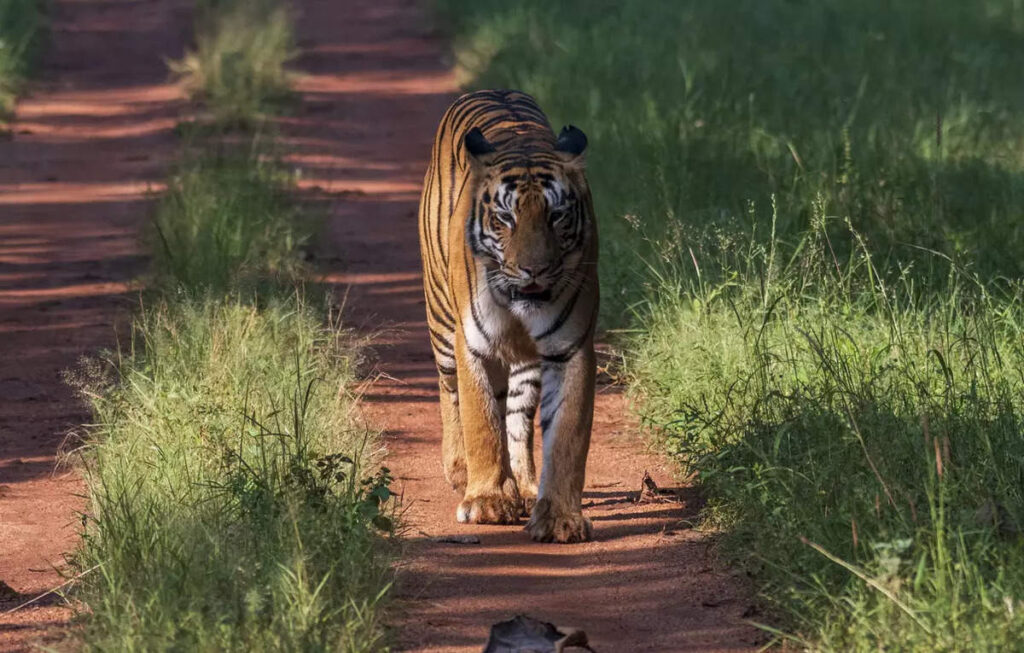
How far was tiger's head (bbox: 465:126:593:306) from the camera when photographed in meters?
5.28

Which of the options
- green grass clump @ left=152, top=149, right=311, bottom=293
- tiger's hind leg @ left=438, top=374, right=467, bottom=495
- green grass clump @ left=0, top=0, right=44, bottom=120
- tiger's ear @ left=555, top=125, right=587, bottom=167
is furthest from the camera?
green grass clump @ left=0, top=0, right=44, bottom=120

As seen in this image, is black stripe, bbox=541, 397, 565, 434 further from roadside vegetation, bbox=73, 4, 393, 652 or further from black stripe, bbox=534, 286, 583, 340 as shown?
roadside vegetation, bbox=73, 4, 393, 652

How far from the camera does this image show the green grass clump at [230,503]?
3.96m

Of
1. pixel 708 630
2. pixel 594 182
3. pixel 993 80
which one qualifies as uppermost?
pixel 993 80

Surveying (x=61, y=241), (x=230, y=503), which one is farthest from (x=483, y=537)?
(x=61, y=241)

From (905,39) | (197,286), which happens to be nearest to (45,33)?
(905,39)

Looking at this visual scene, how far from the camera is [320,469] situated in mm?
5152

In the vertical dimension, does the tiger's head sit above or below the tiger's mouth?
above

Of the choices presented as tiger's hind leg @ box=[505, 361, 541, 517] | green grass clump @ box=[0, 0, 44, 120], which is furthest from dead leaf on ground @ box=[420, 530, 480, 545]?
green grass clump @ box=[0, 0, 44, 120]

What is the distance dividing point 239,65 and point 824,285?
9732 mm

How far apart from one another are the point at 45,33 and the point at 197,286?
12809mm

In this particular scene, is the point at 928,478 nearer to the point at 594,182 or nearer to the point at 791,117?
the point at 594,182

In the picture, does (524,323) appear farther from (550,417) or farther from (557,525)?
(557,525)

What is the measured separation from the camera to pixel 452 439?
6039 mm
